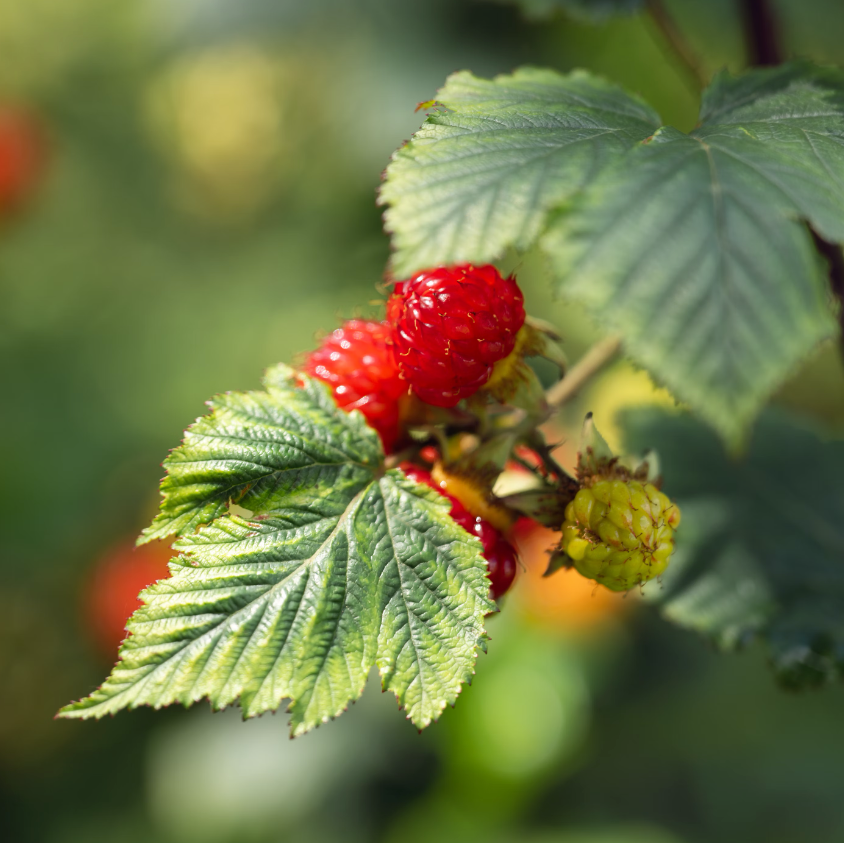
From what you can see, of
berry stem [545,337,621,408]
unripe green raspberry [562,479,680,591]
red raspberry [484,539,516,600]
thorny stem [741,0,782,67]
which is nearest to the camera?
unripe green raspberry [562,479,680,591]

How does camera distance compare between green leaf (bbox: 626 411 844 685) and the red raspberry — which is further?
green leaf (bbox: 626 411 844 685)

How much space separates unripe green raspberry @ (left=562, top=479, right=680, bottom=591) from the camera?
0.85m

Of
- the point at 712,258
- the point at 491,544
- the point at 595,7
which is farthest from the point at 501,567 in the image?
the point at 595,7

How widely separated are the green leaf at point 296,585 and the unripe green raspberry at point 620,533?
4.8 inches

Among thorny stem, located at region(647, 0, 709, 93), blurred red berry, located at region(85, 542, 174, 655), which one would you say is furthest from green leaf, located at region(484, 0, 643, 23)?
blurred red berry, located at region(85, 542, 174, 655)

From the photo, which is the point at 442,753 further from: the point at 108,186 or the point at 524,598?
the point at 108,186

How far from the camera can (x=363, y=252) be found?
3.49m

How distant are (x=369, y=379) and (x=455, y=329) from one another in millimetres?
165

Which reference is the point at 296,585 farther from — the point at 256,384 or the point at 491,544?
the point at 256,384

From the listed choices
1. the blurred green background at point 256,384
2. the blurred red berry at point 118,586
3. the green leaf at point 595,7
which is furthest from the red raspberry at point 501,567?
the blurred red berry at point 118,586

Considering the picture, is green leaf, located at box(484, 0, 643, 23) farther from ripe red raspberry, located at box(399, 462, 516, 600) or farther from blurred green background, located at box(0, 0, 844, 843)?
ripe red raspberry, located at box(399, 462, 516, 600)

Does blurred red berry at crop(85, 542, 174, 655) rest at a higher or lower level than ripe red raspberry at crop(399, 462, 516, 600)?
lower

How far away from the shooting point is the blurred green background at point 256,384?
2775 mm

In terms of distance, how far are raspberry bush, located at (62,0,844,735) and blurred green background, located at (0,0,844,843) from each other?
0.83m
